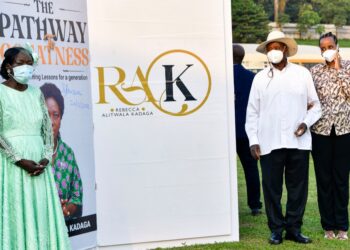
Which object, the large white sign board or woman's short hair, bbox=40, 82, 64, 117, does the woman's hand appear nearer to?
woman's short hair, bbox=40, 82, 64, 117

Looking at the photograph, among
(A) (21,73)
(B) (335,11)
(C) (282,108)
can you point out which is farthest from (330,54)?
(B) (335,11)

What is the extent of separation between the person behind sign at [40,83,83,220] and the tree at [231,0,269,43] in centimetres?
3906

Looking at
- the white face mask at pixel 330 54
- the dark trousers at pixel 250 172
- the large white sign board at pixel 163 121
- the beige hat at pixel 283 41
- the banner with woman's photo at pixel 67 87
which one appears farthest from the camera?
the dark trousers at pixel 250 172

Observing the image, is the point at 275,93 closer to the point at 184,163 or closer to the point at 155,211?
the point at 184,163

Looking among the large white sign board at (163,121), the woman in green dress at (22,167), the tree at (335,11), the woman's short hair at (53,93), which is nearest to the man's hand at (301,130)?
the large white sign board at (163,121)

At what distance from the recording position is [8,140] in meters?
4.78

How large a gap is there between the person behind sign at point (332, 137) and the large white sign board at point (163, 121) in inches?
33.7

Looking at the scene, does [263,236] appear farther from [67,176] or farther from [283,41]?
[67,176]

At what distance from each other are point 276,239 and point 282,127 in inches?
42.1

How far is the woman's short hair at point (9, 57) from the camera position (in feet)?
15.9

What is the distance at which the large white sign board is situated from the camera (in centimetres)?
622

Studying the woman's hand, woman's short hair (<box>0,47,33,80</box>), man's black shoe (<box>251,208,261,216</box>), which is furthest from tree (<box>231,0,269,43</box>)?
the woman's hand

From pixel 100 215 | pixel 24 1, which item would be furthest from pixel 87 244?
pixel 24 1

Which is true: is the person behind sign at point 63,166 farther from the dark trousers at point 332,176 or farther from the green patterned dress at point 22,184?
the dark trousers at point 332,176
